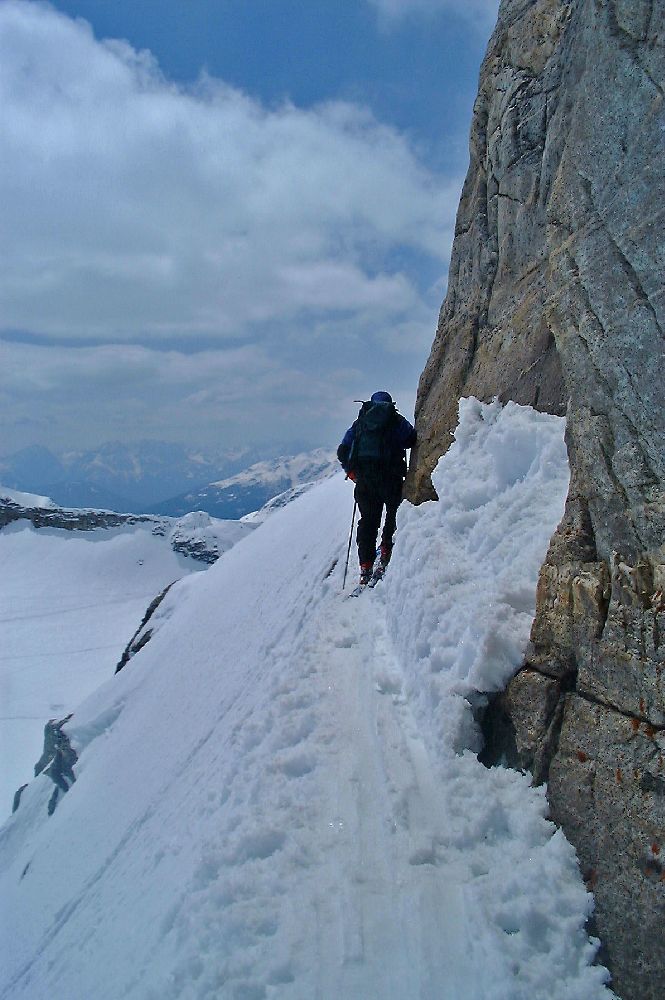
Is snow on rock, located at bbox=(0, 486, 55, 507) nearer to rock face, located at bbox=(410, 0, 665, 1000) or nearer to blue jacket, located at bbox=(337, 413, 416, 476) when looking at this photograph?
blue jacket, located at bbox=(337, 413, 416, 476)

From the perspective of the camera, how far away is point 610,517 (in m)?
4.37

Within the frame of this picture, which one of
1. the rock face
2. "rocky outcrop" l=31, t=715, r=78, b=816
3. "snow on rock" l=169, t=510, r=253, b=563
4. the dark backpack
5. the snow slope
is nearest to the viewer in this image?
the rock face

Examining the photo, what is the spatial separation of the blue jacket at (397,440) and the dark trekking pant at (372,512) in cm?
41

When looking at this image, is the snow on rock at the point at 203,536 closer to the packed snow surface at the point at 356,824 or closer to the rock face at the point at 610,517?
the packed snow surface at the point at 356,824

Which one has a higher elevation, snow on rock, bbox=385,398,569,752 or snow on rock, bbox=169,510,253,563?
snow on rock, bbox=385,398,569,752

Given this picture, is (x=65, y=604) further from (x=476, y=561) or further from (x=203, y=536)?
(x=476, y=561)

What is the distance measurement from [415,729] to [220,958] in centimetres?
263

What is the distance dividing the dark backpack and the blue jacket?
67 mm

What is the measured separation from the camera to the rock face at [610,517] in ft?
12.3

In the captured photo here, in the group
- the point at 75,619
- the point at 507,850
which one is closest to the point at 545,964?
the point at 507,850

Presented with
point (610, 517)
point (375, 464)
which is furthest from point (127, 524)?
point (610, 517)

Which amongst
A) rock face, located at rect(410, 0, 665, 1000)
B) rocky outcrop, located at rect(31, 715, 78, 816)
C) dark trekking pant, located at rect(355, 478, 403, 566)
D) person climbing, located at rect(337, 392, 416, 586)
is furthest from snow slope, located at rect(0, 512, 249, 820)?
rock face, located at rect(410, 0, 665, 1000)

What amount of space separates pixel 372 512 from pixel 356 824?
5633 mm

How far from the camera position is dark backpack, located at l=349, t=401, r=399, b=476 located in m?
9.91
